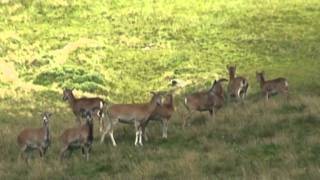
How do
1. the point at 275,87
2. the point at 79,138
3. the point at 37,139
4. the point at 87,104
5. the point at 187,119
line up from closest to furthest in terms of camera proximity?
the point at 79,138 → the point at 37,139 → the point at 187,119 → the point at 87,104 → the point at 275,87

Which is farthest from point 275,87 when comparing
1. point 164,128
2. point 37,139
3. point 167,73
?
point 37,139

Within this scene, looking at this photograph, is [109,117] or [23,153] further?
[109,117]

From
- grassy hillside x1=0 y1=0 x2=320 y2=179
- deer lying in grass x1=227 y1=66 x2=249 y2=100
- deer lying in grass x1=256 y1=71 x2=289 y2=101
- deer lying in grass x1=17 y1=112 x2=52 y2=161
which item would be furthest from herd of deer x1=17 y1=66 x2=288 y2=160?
deer lying in grass x1=256 y1=71 x2=289 y2=101

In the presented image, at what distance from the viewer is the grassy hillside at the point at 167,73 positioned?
1906 centimetres

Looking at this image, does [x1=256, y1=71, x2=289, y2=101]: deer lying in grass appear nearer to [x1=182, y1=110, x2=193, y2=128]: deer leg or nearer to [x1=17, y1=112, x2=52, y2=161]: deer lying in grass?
[x1=182, y1=110, x2=193, y2=128]: deer leg

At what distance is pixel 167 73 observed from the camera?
133 ft

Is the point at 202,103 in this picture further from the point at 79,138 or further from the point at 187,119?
the point at 79,138

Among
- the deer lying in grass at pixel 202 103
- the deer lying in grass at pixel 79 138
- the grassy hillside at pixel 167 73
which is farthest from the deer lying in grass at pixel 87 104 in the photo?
the deer lying in grass at pixel 79 138

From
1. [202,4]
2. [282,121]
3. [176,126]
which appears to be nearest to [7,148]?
[176,126]

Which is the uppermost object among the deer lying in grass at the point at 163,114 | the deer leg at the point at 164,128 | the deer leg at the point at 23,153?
the deer lying in grass at the point at 163,114

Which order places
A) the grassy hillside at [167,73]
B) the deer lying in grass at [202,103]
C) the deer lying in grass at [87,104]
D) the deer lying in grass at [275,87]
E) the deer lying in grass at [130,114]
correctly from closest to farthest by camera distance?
the grassy hillside at [167,73]
the deer lying in grass at [130,114]
the deer lying in grass at [87,104]
the deer lying in grass at [202,103]
the deer lying in grass at [275,87]

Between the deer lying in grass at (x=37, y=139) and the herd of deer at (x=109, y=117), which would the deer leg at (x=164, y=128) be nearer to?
the herd of deer at (x=109, y=117)

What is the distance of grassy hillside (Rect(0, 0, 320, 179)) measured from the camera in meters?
19.1

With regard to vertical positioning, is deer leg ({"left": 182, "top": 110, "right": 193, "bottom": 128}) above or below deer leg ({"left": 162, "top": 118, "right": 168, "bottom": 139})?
below
